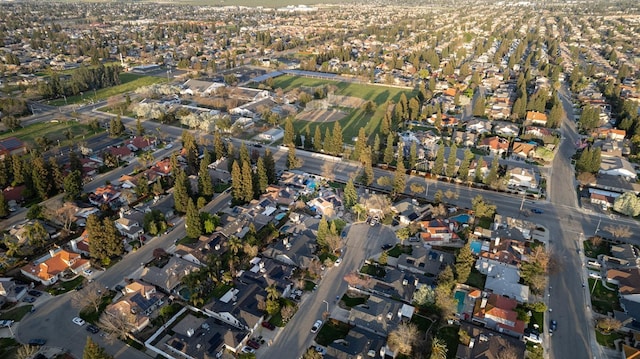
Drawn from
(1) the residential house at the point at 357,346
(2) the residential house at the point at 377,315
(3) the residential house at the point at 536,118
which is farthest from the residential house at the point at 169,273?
(3) the residential house at the point at 536,118

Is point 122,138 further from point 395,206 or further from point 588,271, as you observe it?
point 588,271

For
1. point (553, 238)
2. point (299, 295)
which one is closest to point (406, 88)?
point (553, 238)

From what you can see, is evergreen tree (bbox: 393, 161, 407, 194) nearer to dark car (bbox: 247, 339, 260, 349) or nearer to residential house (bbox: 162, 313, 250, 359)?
residential house (bbox: 162, 313, 250, 359)

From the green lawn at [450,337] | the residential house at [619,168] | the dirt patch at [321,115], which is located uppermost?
the residential house at [619,168]

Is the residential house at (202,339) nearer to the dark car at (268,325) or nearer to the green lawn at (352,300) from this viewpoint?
the dark car at (268,325)

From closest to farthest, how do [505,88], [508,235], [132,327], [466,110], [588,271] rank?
[132,327]
[588,271]
[508,235]
[466,110]
[505,88]
